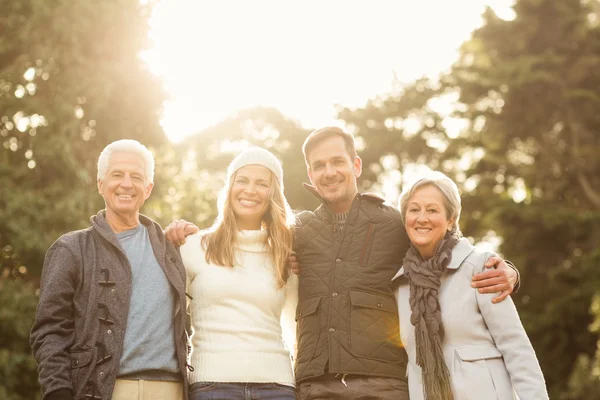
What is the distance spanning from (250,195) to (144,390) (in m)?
1.29

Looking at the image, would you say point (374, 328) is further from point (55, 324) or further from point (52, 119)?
point (52, 119)

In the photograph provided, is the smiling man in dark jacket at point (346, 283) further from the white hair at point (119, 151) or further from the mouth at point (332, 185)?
the white hair at point (119, 151)

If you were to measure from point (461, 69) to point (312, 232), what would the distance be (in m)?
18.2

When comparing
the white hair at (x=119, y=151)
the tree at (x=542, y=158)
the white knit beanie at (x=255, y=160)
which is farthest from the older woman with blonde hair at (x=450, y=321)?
the tree at (x=542, y=158)

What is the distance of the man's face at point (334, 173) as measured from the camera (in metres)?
4.65

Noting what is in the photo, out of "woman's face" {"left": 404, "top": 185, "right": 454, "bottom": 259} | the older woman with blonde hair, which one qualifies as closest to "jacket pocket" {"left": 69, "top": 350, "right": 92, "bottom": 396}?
the older woman with blonde hair

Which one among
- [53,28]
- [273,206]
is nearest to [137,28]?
[53,28]

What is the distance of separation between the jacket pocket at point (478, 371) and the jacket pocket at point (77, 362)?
187 centimetres

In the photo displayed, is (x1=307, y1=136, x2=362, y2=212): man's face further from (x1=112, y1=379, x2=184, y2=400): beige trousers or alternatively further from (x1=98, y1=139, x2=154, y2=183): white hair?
(x1=112, y1=379, x2=184, y2=400): beige trousers

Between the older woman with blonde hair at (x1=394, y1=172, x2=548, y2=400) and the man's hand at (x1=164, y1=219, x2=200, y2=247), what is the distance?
125 cm

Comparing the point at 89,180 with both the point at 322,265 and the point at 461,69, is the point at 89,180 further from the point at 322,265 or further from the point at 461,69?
the point at 461,69

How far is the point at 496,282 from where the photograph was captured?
3.98 m

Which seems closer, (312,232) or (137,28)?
(312,232)

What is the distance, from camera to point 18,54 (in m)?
12.3
